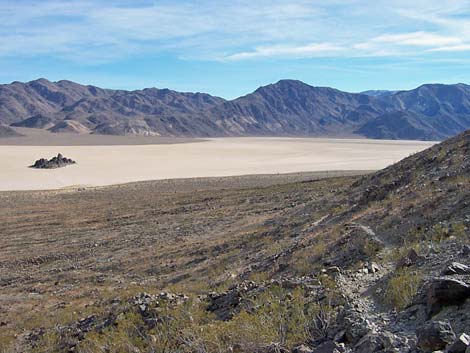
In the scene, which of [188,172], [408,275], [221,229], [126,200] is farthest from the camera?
[188,172]

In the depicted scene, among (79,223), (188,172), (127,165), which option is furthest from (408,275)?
(127,165)

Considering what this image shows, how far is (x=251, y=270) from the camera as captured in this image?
13273mm

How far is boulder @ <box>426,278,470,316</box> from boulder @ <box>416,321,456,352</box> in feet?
2.69

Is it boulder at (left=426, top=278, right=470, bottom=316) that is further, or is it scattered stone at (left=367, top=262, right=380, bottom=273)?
scattered stone at (left=367, top=262, right=380, bottom=273)

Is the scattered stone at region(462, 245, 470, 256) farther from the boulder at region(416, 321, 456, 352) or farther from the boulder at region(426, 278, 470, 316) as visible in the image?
the boulder at region(416, 321, 456, 352)

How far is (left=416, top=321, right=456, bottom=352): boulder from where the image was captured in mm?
4875

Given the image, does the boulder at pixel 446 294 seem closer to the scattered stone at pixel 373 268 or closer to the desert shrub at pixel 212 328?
the desert shrub at pixel 212 328

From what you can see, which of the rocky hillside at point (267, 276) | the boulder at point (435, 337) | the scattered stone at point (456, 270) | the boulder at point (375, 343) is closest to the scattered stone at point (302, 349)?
the rocky hillside at point (267, 276)

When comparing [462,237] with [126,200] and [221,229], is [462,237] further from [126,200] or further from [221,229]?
[126,200]

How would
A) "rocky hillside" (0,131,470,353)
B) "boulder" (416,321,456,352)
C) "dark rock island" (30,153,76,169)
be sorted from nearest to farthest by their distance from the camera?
"boulder" (416,321,456,352), "rocky hillside" (0,131,470,353), "dark rock island" (30,153,76,169)

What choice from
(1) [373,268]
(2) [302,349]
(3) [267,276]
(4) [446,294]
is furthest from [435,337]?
(3) [267,276]

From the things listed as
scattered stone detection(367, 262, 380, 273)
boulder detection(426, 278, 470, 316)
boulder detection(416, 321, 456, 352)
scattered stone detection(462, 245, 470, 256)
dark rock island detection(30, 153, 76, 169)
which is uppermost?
dark rock island detection(30, 153, 76, 169)

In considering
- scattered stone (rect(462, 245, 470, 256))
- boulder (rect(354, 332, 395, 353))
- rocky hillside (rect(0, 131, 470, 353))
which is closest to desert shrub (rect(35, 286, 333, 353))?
rocky hillside (rect(0, 131, 470, 353))

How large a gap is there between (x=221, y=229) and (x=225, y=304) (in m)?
12.9
